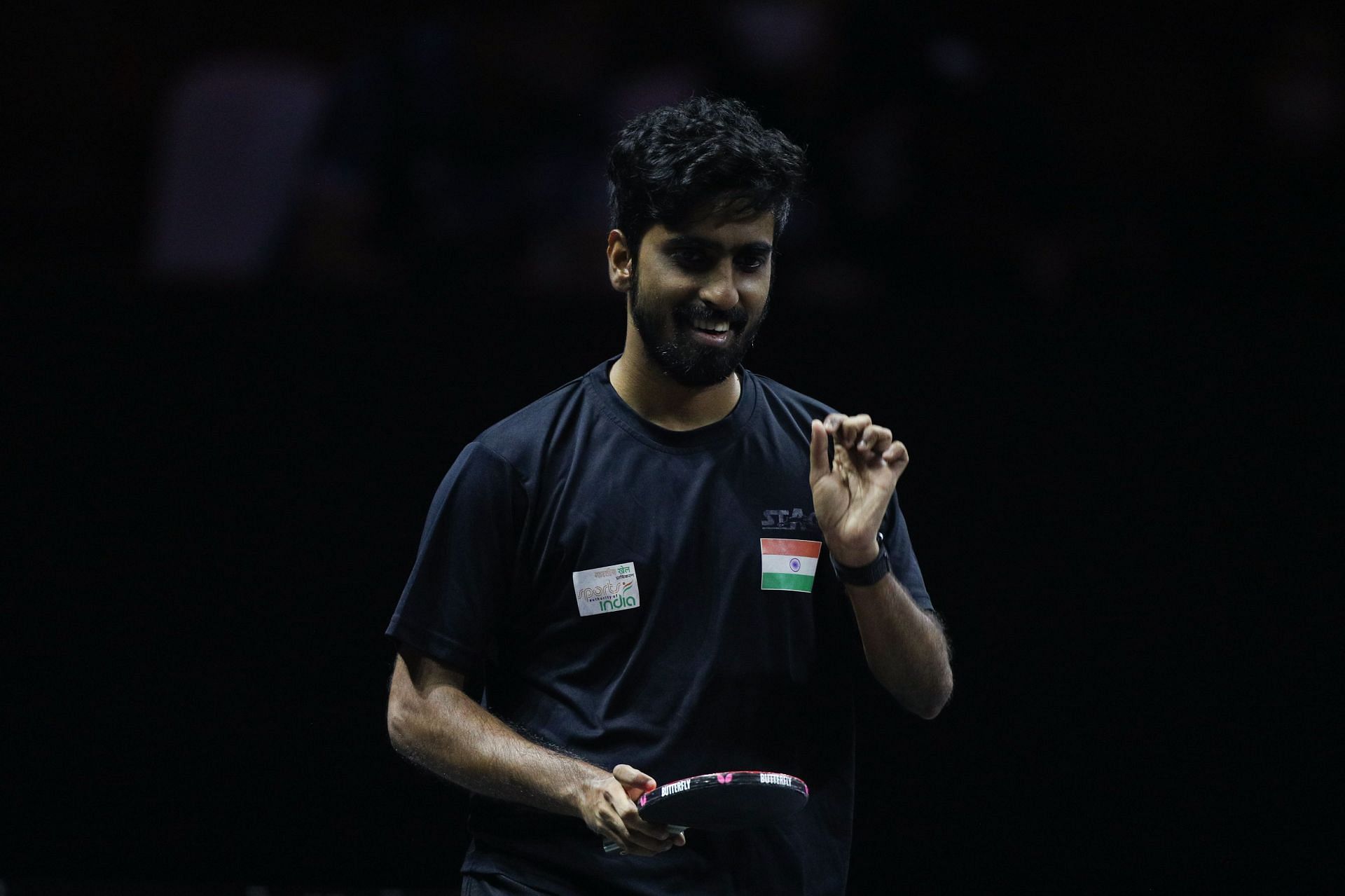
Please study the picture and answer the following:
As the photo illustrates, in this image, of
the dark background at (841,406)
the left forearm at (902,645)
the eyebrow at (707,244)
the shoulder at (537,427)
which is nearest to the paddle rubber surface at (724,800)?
the left forearm at (902,645)

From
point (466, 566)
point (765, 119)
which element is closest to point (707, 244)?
point (466, 566)

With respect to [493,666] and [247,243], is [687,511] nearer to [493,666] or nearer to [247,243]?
[493,666]

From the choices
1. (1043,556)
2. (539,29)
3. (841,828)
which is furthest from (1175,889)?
(539,29)

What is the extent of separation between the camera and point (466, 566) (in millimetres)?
2117

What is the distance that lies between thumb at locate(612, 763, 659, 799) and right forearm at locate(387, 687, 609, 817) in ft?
0.29

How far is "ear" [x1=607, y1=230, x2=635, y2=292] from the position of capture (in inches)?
88.4

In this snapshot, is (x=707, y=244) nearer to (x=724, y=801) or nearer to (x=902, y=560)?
(x=902, y=560)

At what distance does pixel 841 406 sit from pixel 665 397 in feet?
4.01

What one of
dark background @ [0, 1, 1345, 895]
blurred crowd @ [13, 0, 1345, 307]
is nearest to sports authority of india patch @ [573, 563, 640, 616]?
dark background @ [0, 1, 1345, 895]

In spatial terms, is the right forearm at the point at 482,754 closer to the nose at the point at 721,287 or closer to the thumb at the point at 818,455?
the thumb at the point at 818,455

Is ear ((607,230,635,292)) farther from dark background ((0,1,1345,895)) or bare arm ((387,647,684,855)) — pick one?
dark background ((0,1,1345,895))

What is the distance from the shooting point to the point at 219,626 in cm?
347

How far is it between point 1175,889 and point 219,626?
237 cm

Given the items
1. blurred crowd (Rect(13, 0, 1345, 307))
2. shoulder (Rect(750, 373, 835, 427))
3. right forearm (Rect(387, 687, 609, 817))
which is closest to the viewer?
right forearm (Rect(387, 687, 609, 817))
